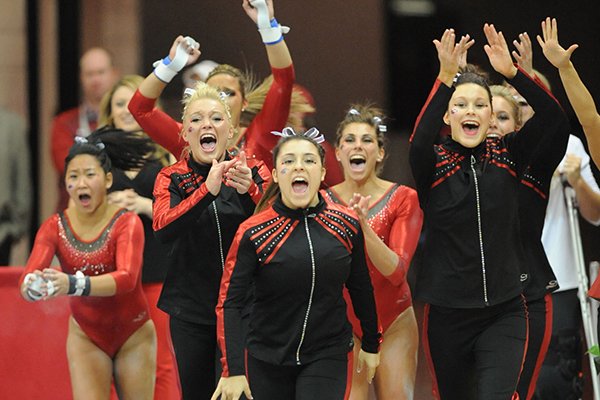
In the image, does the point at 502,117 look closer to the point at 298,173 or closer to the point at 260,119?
the point at 260,119

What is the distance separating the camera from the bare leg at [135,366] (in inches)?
276

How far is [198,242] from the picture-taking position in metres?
6.30

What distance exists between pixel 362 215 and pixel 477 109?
794 mm

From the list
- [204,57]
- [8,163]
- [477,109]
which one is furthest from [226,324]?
[204,57]

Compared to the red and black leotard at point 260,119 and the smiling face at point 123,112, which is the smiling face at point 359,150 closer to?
the red and black leotard at point 260,119

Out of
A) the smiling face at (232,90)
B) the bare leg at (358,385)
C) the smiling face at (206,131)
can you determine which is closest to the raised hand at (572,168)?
the bare leg at (358,385)

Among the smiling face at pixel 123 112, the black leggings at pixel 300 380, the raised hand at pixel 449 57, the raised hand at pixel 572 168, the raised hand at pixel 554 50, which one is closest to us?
the black leggings at pixel 300 380

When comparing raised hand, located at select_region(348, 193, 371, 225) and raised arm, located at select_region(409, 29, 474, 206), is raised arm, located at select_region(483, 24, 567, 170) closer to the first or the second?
raised arm, located at select_region(409, 29, 474, 206)

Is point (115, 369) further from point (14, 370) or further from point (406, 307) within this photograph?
point (406, 307)

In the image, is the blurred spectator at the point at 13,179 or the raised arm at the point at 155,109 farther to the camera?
the blurred spectator at the point at 13,179

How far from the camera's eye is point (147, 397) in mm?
7086

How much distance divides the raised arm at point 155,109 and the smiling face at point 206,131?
26.8 inches

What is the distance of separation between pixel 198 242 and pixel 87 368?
41.9 inches

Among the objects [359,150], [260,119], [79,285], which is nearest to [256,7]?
[260,119]
